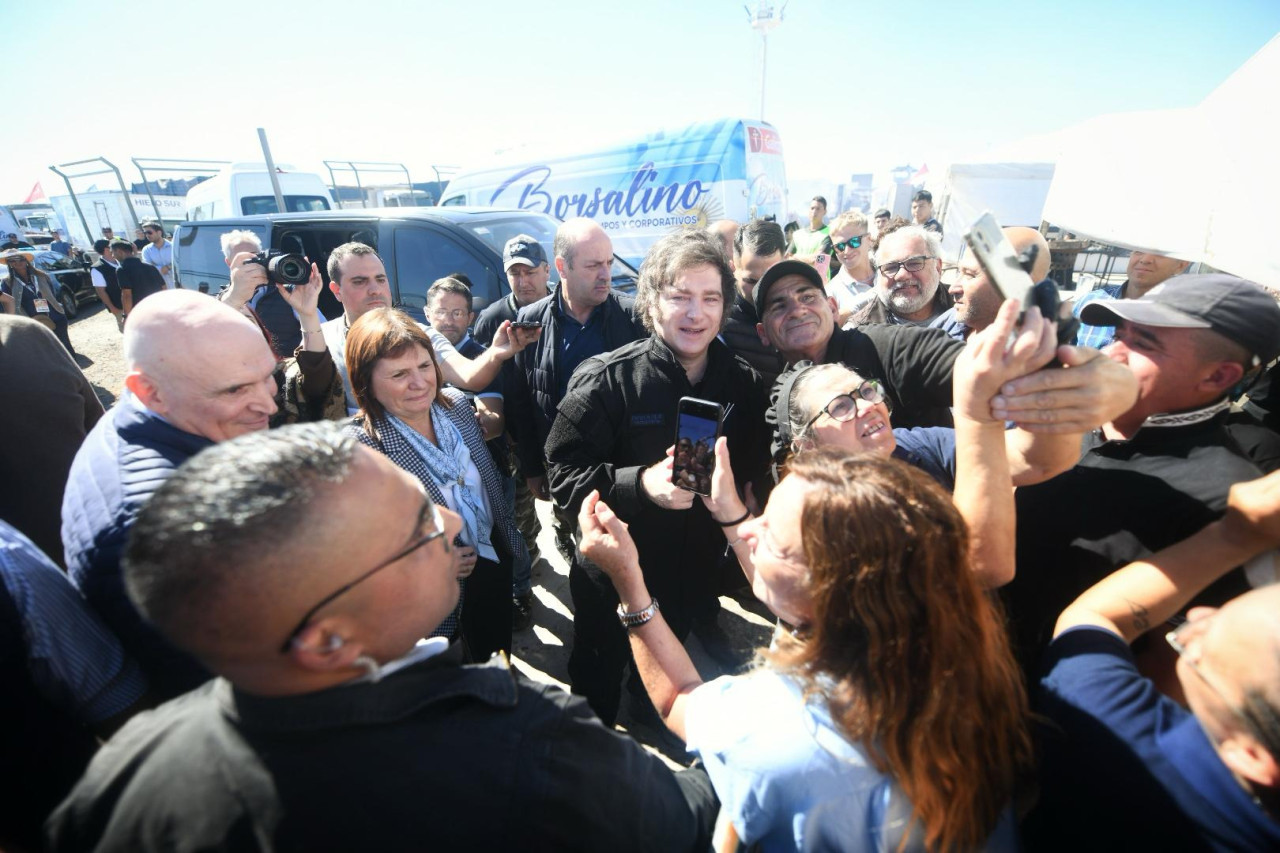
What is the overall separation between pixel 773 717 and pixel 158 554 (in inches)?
40.6

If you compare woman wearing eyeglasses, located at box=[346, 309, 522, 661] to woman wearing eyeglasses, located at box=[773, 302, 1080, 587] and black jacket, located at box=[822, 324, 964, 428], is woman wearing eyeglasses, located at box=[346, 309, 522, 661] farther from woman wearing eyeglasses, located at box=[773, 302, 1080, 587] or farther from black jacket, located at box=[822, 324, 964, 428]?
black jacket, located at box=[822, 324, 964, 428]

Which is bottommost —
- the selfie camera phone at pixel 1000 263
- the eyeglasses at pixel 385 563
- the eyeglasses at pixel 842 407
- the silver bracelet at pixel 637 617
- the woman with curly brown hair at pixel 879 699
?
the silver bracelet at pixel 637 617

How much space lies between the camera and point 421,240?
16.4 ft

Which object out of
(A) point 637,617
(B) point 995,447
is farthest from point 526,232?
(B) point 995,447

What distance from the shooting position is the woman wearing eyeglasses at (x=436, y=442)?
6.57ft

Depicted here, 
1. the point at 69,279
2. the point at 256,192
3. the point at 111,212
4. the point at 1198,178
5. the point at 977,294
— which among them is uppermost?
the point at 256,192

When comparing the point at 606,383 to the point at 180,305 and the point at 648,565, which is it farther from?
the point at 180,305

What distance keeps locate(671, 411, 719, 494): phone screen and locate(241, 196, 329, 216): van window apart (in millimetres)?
14269

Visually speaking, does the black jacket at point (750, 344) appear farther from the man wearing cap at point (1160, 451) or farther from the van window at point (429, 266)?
the van window at point (429, 266)

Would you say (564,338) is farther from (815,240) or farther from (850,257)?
(815,240)

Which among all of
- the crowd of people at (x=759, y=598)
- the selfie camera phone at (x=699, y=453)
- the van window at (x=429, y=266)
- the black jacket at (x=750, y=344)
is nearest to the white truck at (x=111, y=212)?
the van window at (x=429, y=266)

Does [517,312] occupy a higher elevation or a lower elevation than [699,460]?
higher

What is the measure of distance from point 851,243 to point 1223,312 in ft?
12.1

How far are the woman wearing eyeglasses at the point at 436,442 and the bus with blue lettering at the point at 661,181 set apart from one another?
7.43 metres
